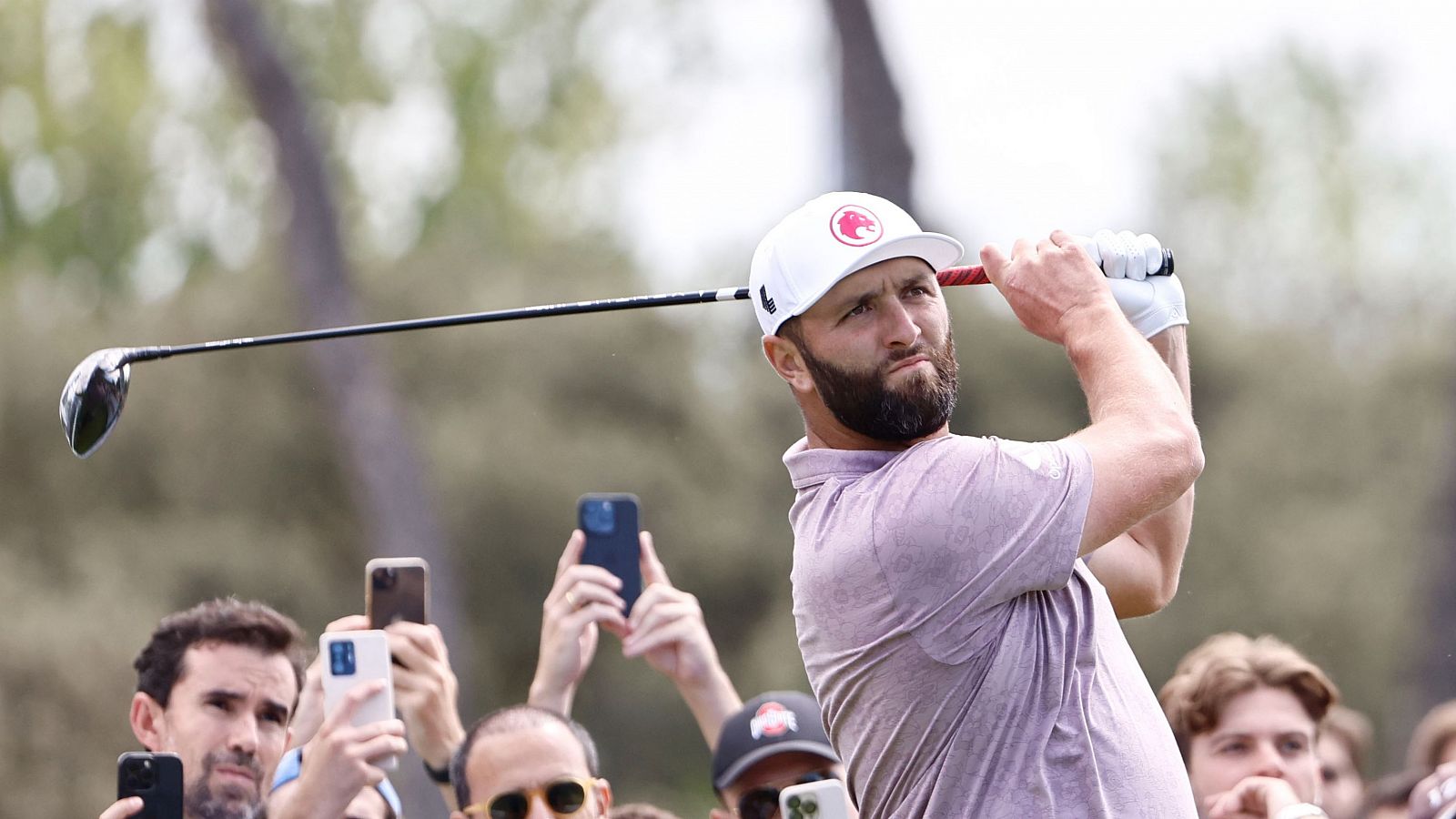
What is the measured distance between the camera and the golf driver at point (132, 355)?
430 cm

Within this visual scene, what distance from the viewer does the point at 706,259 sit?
15.3 meters

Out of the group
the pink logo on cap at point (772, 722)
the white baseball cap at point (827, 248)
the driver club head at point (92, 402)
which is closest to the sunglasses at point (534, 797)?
the pink logo on cap at point (772, 722)

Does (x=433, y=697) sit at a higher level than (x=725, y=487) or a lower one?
lower

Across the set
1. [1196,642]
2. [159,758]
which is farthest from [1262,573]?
[159,758]

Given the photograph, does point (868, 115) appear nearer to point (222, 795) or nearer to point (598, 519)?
point (598, 519)

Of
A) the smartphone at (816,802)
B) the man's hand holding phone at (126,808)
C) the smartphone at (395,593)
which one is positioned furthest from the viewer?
the smartphone at (395,593)

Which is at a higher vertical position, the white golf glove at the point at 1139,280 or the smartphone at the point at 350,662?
the white golf glove at the point at 1139,280

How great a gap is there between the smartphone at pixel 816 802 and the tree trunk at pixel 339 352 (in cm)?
969

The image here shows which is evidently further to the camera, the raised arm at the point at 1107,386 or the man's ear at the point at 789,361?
the man's ear at the point at 789,361

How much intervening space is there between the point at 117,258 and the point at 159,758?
16.1 meters

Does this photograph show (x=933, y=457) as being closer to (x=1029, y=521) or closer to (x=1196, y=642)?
(x=1029, y=521)

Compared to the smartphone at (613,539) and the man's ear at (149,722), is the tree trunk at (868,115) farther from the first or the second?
the man's ear at (149,722)

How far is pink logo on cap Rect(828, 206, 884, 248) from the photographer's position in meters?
3.65

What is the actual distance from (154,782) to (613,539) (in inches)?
63.2
